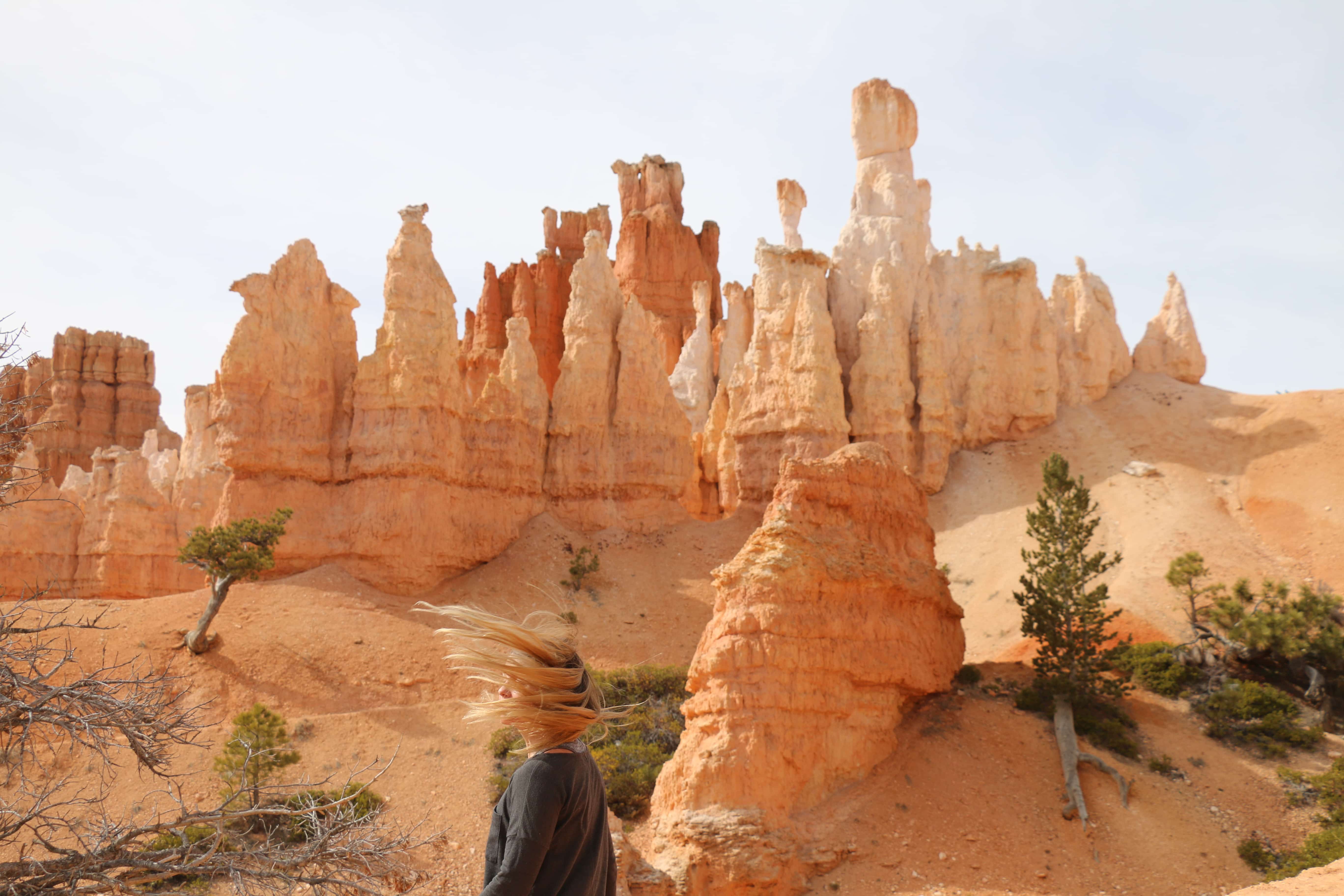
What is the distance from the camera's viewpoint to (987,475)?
37156 millimetres

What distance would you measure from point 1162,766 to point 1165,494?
1765 cm

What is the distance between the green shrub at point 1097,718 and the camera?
1764cm

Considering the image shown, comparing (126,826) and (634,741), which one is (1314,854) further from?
(126,826)

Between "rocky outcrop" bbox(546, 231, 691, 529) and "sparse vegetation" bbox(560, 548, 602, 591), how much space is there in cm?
189

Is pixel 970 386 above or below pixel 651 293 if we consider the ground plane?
below

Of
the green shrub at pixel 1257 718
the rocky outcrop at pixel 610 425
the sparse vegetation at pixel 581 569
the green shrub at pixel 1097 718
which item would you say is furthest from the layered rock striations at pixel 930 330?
the green shrub at pixel 1097 718

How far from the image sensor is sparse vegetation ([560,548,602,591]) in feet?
94.6

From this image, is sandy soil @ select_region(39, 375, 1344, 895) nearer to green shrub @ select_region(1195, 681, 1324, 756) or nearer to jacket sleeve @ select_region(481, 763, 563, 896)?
green shrub @ select_region(1195, 681, 1324, 756)

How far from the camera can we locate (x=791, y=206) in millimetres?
42094

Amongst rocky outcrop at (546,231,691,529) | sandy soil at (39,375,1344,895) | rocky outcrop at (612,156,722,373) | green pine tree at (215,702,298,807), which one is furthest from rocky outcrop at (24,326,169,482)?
green pine tree at (215,702,298,807)

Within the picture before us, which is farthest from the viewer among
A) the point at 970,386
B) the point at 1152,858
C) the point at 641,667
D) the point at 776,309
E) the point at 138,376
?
the point at 138,376

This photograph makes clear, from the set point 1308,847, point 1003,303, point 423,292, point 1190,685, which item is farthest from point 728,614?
point 1003,303

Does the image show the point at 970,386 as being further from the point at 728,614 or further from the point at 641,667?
the point at 728,614

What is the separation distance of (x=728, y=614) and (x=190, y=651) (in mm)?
14415
